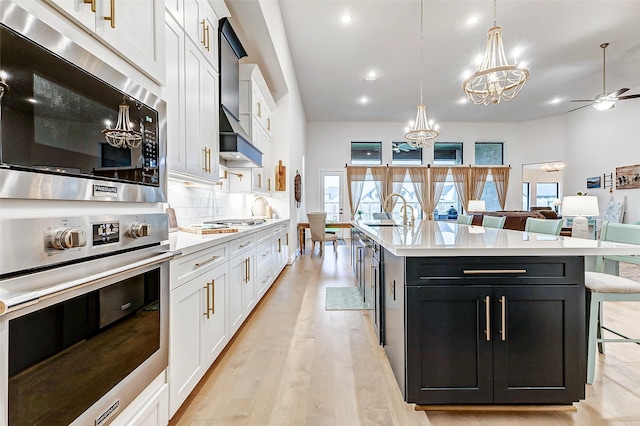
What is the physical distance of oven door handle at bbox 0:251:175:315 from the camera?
26.0 inches

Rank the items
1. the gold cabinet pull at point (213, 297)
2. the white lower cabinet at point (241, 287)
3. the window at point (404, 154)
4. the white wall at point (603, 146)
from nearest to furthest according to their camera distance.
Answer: the gold cabinet pull at point (213, 297) → the white lower cabinet at point (241, 287) → the white wall at point (603, 146) → the window at point (404, 154)

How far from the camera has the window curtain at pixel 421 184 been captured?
941cm

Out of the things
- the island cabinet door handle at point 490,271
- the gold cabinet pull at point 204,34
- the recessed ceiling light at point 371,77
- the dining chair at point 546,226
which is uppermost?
the recessed ceiling light at point 371,77

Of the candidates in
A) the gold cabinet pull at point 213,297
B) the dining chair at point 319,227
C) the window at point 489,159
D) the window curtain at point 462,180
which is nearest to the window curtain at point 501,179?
the window at point 489,159

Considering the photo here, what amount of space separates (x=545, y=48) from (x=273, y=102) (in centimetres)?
468

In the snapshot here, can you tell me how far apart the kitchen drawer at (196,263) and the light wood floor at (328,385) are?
70 centimetres

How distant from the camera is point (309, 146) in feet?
30.8

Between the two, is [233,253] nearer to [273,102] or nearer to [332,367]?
[332,367]

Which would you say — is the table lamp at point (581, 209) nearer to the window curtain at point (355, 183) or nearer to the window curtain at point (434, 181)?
the window curtain at point (434, 181)

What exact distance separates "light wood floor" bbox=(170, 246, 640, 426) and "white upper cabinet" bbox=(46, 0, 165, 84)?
65.5 inches

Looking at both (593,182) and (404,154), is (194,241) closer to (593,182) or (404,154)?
(404,154)

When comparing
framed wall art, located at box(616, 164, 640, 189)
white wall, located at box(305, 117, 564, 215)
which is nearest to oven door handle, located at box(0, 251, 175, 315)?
white wall, located at box(305, 117, 564, 215)

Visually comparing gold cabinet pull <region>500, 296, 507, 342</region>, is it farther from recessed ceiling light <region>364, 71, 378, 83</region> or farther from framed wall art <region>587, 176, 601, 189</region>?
framed wall art <region>587, 176, 601, 189</region>

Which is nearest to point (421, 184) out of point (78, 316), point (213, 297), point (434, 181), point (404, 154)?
point (434, 181)
